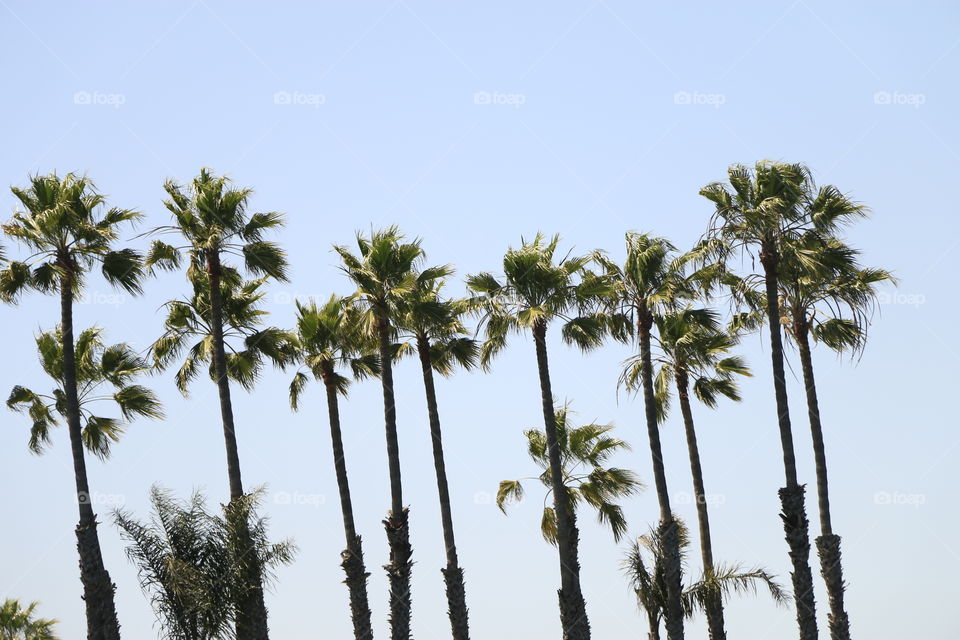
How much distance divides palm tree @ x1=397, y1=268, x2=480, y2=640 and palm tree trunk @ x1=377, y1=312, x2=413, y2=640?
1.42m

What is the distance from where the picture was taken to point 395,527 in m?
41.5

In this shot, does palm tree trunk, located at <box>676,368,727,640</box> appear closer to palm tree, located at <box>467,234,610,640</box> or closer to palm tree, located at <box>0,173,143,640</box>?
palm tree, located at <box>467,234,610,640</box>

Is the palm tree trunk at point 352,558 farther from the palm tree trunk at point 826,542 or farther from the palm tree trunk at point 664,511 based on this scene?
the palm tree trunk at point 826,542

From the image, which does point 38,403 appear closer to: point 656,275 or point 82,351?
point 82,351

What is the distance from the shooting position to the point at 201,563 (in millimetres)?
34812

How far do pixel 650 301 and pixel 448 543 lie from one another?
32.5 feet

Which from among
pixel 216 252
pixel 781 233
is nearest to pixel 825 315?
pixel 781 233

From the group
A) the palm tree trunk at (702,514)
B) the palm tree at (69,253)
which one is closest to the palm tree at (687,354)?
the palm tree trunk at (702,514)

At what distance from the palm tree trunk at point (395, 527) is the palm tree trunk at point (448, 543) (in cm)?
160

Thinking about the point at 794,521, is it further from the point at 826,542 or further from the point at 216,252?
the point at 216,252

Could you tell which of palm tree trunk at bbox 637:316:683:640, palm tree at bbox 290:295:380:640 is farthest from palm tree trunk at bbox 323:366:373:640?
palm tree trunk at bbox 637:316:683:640

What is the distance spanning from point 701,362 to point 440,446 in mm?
8967

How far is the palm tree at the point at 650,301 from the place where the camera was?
40.7m

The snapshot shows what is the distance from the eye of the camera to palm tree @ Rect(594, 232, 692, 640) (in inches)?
1603
